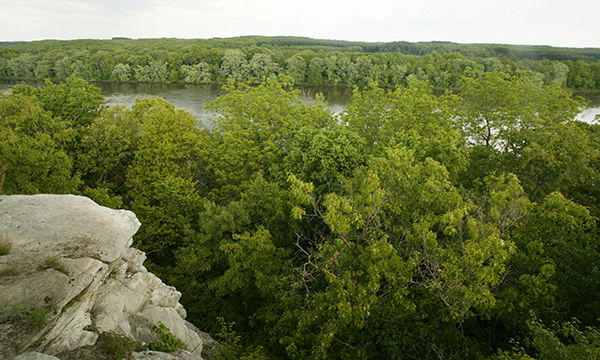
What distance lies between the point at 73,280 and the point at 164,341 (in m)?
3.15

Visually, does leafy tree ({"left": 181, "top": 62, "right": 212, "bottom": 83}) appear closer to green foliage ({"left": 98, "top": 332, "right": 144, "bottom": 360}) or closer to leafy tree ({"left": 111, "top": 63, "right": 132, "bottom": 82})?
leafy tree ({"left": 111, "top": 63, "right": 132, "bottom": 82})

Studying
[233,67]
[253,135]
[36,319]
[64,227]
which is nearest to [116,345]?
[36,319]

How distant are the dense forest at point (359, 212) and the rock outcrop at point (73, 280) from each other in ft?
10.6

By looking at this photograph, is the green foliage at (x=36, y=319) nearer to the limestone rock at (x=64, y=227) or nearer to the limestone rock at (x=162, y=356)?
the limestone rock at (x=64, y=227)

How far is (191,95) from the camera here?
6097 centimetres

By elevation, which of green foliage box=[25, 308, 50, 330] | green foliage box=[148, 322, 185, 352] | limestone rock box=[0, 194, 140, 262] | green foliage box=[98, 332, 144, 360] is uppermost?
limestone rock box=[0, 194, 140, 262]

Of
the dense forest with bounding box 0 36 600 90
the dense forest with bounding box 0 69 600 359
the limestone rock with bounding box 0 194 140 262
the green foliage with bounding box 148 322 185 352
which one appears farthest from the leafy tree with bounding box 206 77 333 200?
the dense forest with bounding box 0 36 600 90

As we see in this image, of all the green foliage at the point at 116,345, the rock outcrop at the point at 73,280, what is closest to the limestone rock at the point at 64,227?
the rock outcrop at the point at 73,280

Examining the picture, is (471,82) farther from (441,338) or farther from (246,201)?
(441,338)

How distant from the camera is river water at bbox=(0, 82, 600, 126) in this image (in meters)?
49.3

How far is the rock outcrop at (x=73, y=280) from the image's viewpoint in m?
7.40

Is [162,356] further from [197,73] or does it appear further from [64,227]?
[197,73]

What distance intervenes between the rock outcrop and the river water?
3109cm

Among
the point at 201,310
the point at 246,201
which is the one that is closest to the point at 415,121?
the point at 246,201
